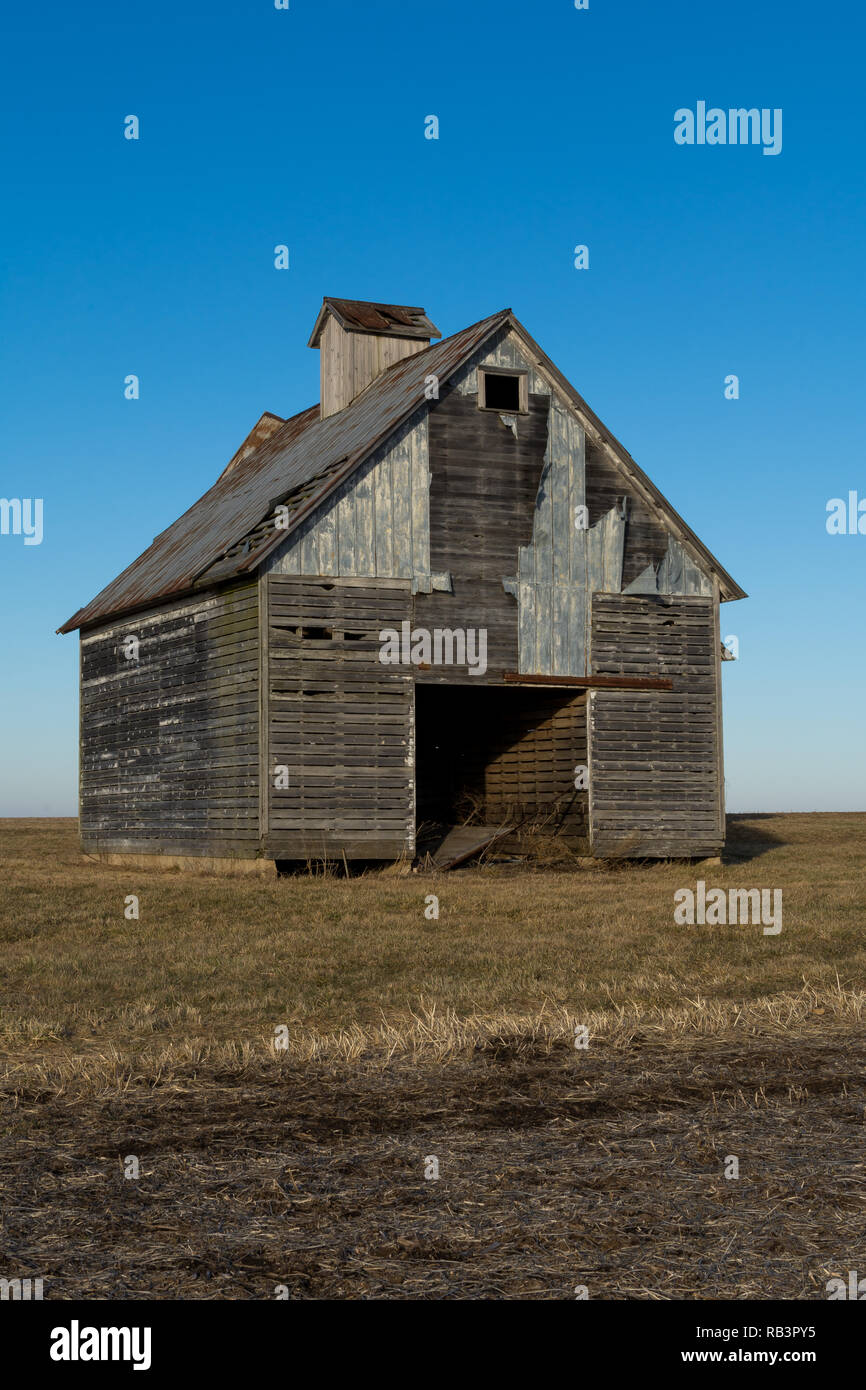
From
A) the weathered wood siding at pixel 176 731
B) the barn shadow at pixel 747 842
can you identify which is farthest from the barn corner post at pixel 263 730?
the barn shadow at pixel 747 842

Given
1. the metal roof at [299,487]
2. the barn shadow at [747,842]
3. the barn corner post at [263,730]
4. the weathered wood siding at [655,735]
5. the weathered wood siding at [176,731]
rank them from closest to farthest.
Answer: the barn corner post at [263,730] < the weathered wood siding at [176,731] < the metal roof at [299,487] < the weathered wood siding at [655,735] < the barn shadow at [747,842]

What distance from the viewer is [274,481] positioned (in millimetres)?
27234

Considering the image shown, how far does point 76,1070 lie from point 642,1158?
3.76 metres

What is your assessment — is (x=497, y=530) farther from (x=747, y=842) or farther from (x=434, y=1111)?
(x=434, y=1111)

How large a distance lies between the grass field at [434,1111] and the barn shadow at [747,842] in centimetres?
1256

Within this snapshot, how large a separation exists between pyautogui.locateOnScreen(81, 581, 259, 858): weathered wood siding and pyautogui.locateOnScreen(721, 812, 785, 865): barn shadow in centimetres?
1036

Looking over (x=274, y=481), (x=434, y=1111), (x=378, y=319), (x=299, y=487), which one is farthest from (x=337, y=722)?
(x=434, y=1111)

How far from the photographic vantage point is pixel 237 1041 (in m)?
9.55

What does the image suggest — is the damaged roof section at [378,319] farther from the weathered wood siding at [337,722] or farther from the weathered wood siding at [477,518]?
the weathered wood siding at [337,722]

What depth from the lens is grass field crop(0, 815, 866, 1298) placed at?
5.06 m

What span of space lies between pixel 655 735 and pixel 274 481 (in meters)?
9.10

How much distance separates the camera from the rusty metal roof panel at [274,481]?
23.2 m

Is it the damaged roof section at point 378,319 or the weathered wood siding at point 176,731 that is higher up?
the damaged roof section at point 378,319
